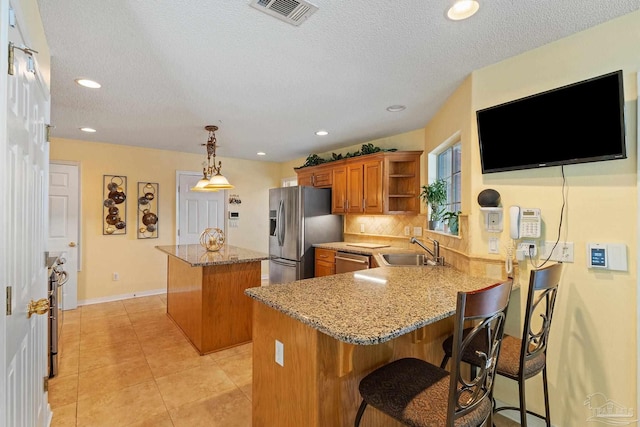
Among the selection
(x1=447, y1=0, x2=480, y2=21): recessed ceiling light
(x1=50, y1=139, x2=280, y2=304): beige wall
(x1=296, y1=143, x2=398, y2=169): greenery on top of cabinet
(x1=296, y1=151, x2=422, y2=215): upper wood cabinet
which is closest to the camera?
(x1=447, y1=0, x2=480, y2=21): recessed ceiling light

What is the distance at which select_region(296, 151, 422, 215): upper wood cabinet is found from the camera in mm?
3912

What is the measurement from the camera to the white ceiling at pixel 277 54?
5.27ft

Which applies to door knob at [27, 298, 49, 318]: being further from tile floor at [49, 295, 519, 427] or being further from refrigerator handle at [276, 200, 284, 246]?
refrigerator handle at [276, 200, 284, 246]

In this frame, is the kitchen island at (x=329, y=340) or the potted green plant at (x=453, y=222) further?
the potted green plant at (x=453, y=222)

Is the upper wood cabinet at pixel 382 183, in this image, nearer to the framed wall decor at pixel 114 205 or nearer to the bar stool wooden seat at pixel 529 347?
the bar stool wooden seat at pixel 529 347

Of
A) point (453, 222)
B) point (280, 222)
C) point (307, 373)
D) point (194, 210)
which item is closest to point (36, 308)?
point (307, 373)

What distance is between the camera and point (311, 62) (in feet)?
7.02

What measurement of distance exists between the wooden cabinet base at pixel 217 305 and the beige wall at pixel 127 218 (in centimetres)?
197

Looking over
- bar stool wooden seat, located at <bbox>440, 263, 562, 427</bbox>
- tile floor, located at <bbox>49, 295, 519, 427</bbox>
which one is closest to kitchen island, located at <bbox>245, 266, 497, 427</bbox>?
bar stool wooden seat, located at <bbox>440, 263, 562, 427</bbox>

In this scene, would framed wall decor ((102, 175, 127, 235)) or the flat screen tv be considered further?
framed wall decor ((102, 175, 127, 235))

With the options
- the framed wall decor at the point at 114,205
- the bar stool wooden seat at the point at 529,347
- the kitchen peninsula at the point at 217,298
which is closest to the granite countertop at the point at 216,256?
the kitchen peninsula at the point at 217,298

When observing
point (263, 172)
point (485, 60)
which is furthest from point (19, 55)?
point (263, 172)

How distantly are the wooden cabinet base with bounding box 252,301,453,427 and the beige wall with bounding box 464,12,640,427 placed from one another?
0.96m

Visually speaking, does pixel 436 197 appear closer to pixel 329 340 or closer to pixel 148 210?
pixel 329 340
